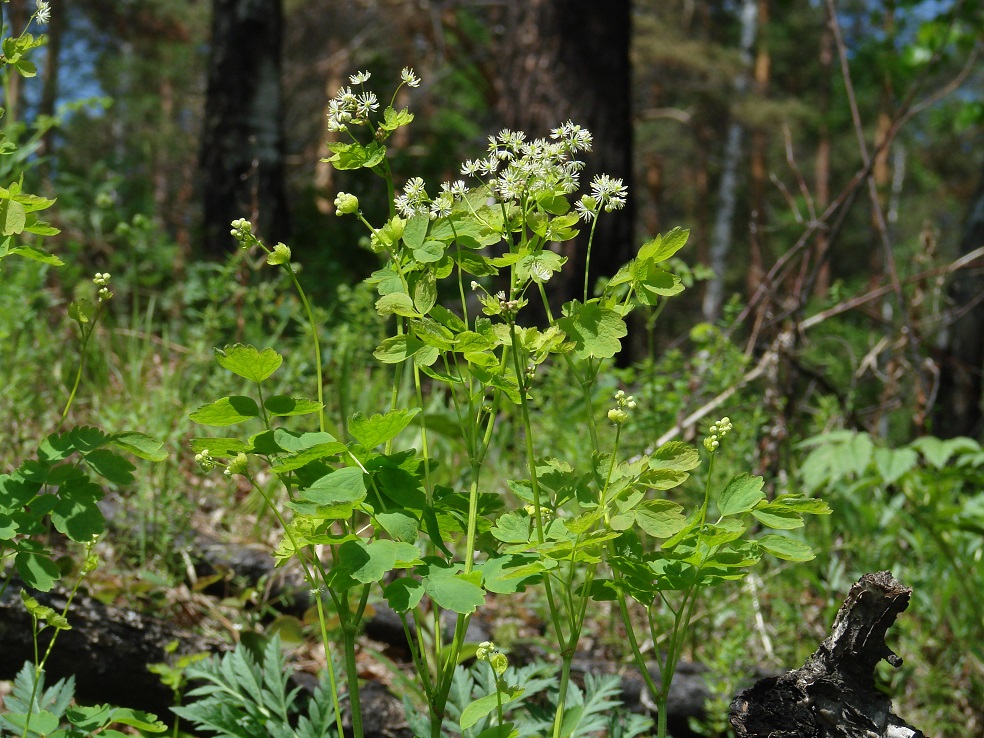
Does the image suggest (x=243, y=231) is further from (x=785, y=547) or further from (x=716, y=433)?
(x=785, y=547)

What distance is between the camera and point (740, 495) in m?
1.22

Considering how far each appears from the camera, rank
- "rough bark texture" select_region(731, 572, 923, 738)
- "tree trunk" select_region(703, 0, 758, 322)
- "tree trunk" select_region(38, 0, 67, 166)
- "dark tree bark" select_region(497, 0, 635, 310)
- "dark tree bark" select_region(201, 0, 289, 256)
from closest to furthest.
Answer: "rough bark texture" select_region(731, 572, 923, 738), "dark tree bark" select_region(497, 0, 635, 310), "dark tree bark" select_region(201, 0, 289, 256), "tree trunk" select_region(38, 0, 67, 166), "tree trunk" select_region(703, 0, 758, 322)

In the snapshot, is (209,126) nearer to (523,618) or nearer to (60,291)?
(60,291)

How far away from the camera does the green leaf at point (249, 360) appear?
118cm

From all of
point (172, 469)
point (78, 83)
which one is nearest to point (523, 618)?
point (172, 469)

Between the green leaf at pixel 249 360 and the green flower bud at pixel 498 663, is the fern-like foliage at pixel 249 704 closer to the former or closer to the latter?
the green flower bud at pixel 498 663

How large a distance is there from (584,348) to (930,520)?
2050 mm

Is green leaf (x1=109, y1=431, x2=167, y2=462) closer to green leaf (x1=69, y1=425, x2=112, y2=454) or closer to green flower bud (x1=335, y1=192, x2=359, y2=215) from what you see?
green leaf (x1=69, y1=425, x2=112, y2=454)

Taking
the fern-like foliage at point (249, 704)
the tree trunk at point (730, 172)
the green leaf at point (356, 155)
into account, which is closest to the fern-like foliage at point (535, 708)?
the fern-like foliage at point (249, 704)

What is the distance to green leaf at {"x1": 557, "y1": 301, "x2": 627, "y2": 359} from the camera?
3.80 ft

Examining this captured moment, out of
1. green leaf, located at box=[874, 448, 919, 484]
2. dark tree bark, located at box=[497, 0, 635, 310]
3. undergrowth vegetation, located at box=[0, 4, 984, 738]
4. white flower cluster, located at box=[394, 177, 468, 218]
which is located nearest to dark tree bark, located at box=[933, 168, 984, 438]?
dark tree bark, located at box=[497, 0, 635, 310]

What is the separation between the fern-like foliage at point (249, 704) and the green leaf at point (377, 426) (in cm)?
55

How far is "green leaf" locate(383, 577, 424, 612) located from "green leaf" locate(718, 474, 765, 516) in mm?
460

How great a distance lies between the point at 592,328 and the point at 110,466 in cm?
79
